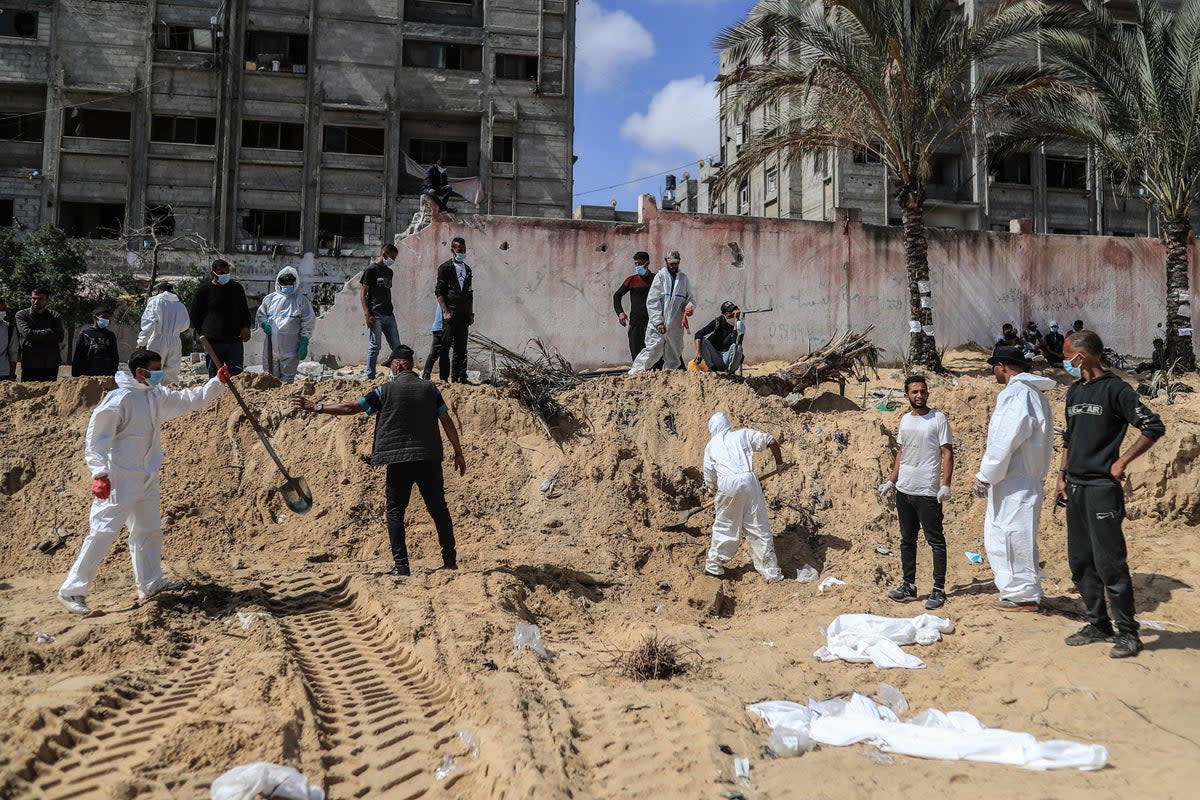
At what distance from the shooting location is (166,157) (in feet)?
89.5

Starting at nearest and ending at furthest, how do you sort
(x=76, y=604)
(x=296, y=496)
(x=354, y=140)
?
1. (x=76, y=604)
2. (x=296, y=496)
3. (x=354, y=140)

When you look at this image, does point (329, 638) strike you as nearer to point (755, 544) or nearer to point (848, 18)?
point (755, 544)

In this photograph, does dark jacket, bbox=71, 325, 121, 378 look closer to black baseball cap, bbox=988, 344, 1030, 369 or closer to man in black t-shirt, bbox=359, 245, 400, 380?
man in black t-shirt, bbox=359, 245, 400, 380

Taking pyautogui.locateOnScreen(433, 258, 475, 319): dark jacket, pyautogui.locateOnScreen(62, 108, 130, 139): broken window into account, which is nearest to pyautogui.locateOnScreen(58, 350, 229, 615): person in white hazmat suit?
pyautogui.locateOnScreen(433, 258, 475, 319): dark jacket

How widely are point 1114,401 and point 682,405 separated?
5.20 metres

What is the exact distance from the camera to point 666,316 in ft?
35.4

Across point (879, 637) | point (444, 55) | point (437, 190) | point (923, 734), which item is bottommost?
point (923, 734)

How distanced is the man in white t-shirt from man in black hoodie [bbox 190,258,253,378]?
6.67 m

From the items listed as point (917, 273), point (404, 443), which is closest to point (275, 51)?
point (917, 273)

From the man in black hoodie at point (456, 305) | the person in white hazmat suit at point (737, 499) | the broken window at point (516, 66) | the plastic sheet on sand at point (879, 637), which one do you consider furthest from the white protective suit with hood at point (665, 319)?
the broken window at point (516, 66)

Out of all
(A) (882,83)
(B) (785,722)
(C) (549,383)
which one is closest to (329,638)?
(B) (785,722)

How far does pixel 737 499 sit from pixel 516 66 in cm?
2584

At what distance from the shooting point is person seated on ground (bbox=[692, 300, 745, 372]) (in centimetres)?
1113

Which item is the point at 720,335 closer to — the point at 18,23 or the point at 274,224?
the point at 274,224
